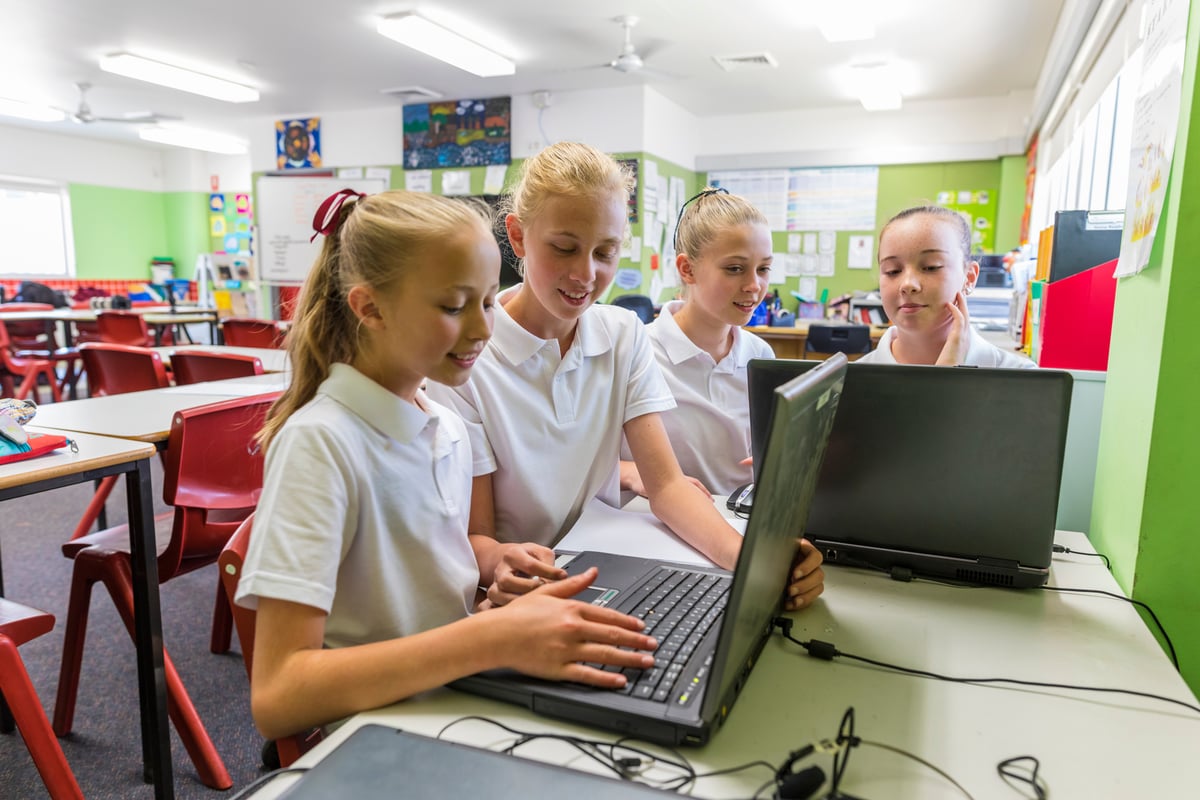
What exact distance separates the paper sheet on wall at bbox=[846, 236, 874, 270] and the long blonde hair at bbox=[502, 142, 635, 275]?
20.1ft

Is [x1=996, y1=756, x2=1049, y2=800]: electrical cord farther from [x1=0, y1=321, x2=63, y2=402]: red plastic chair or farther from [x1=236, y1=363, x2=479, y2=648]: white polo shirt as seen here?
[x1=0, y1=321, x2=63, y2=402]: red plastic chair

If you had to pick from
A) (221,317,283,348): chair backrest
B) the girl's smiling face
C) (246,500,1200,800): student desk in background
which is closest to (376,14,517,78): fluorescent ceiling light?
(221,317,283,348): chair backrest

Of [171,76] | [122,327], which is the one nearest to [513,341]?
[122,327]

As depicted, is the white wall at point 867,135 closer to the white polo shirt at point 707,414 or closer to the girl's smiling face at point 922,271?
the girl's smiling face at point 922,271

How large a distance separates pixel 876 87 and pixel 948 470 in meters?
5.62

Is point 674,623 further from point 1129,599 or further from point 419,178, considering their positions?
point 419,178

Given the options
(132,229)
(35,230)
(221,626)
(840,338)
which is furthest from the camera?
(132,229)

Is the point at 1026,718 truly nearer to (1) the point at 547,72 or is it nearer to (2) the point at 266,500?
(2) the point at 266,500

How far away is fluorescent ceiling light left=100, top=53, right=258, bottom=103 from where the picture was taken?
546cm

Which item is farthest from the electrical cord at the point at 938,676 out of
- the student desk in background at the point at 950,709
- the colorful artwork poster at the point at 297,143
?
the colorful artwork poster at the point at 297,143

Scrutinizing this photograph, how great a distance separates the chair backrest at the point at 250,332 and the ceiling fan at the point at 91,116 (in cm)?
284

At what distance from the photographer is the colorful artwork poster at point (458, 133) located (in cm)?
637

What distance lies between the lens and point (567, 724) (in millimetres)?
664

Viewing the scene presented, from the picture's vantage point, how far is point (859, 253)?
690cm
